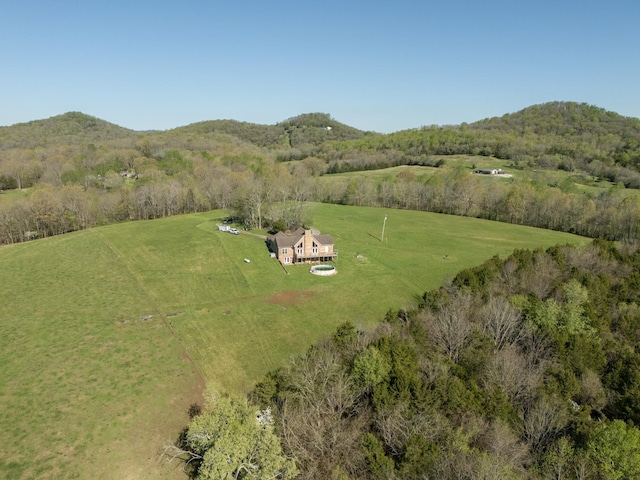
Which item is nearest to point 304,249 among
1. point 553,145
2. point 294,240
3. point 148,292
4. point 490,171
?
point 294,240

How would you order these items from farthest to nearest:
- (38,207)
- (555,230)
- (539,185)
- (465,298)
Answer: (539,185) → (555,230) → (38,207) → (465,298)


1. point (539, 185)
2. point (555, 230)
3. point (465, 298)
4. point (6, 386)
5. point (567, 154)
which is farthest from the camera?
point (567, 154)

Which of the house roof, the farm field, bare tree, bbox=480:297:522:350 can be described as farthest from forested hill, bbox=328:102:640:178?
bare tree, bbox=480:297:522:350

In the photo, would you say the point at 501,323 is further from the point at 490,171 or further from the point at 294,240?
the point at 490,171

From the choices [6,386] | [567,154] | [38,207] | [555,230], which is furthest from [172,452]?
[567,154]

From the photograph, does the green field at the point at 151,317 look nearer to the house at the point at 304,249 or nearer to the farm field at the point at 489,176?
the house at the point at 304,249

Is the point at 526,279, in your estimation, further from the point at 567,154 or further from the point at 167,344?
the point at 567,154

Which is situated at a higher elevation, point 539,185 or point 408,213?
point 539,185
